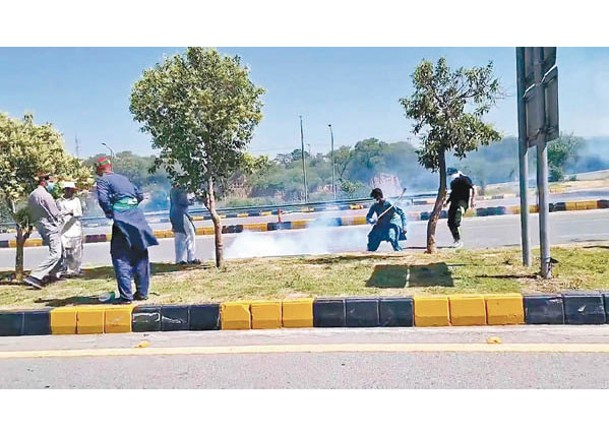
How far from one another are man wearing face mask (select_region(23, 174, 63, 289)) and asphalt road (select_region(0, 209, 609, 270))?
131cm

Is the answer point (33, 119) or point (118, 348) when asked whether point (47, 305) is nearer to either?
point (118, 348)

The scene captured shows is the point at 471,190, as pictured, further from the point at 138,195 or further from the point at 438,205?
the point at 138,195

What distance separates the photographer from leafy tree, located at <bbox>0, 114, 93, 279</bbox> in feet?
19.2

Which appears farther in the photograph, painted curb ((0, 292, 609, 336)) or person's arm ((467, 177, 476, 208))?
person's arm ((467, 177, 476, 208))

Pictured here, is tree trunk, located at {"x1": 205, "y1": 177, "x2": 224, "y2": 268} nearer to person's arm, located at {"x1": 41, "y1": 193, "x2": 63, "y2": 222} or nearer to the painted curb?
person's arm, located at {"x1": 41, "y1": 193, "x2": 63, "y2": 222}

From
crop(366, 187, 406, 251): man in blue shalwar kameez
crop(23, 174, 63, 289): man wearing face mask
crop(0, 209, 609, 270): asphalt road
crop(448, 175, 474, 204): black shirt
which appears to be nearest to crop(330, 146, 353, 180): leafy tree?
crop(366, 187, 406, 251): man in blue shalwar kameez

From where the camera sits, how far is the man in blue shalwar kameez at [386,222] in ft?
23.0

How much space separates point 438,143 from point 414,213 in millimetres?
4118

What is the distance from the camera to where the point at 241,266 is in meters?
6.22

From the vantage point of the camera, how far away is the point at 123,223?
4.87 m

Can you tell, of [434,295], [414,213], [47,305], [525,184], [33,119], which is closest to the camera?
[434,295]

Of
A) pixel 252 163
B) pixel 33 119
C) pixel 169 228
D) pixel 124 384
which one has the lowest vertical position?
pixel 124 384

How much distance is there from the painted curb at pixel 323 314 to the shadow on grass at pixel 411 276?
0.61 m

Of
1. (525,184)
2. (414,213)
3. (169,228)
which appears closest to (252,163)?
(169,228)
